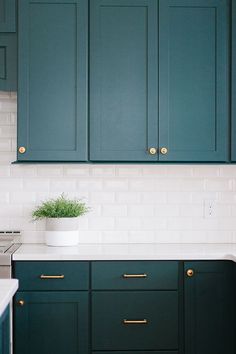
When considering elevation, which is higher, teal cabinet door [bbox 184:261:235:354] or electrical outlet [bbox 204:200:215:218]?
electrical outlet [bbox 204:200:215:218]

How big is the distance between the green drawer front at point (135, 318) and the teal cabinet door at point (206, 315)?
9cm

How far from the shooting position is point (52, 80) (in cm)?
343

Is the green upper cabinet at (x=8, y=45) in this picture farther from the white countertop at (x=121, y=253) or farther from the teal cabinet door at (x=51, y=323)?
the teal cabinet door at (x=51, y=323)

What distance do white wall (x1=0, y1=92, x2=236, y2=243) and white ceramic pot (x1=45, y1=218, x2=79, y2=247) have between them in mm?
278

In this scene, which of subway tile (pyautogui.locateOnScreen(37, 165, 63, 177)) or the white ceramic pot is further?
subway tile (pyautogui.locateOnScreen(37, 165, 63, 177))

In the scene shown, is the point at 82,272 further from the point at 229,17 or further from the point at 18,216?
the point at 229,17

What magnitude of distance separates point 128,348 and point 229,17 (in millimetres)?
2063

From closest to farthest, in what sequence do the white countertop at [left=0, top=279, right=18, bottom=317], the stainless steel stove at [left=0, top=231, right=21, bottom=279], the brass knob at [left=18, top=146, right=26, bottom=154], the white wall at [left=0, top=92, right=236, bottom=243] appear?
the white countertop at [left=0, top=279, right=18, bottom=317] < the stainless steel stove at [left=0, top=231, right=21, bottom=279] < the brass knob at [left=18, top=146, right=26, bottom=154] < the white wall at [left=0, top=92, right=236, bottom=243]

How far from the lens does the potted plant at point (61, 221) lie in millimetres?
3496

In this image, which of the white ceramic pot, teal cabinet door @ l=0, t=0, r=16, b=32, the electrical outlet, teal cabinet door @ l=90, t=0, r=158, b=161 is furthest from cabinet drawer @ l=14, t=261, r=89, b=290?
teal cabinet door @ l=0, t=0, r=16, b=32

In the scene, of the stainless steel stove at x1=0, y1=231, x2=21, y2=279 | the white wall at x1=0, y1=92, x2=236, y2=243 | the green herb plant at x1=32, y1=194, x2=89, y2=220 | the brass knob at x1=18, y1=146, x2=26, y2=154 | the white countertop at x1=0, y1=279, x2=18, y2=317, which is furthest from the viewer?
the white wall at x1=0, y1=92, x2=236, y2=243

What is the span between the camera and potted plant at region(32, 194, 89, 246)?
3.50m

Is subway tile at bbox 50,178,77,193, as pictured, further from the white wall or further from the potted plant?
the potted plant

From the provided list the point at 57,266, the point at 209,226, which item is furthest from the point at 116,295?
the point at 209,226
